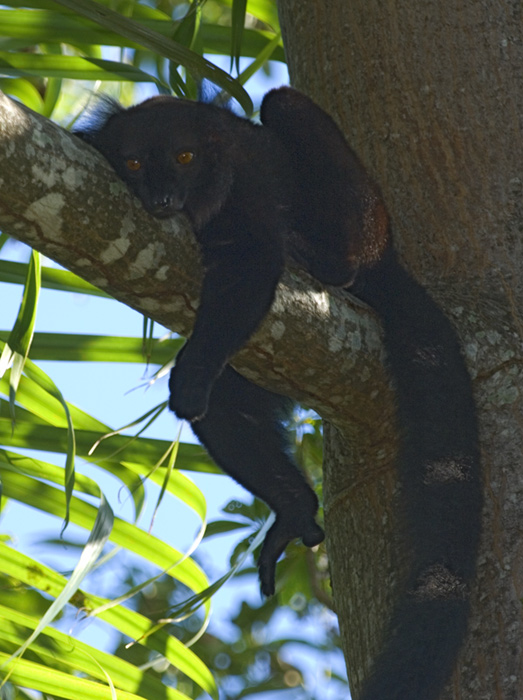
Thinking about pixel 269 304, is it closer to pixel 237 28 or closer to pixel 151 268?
pixel 151 268

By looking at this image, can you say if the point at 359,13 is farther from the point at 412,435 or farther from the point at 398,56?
the point at 412,435

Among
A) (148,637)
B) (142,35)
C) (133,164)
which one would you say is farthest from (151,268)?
(148,637)

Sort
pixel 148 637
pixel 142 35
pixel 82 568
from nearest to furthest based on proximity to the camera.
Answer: pixel 82 568
pixel 142 35
pixel 148 637

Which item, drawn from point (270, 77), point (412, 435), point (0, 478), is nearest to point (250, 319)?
point (412, 435)

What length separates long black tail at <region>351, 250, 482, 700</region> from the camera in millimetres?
1664

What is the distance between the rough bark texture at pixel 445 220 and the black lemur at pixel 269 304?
0.20 feet

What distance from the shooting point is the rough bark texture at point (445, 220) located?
5.93 feet

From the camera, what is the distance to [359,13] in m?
2.46

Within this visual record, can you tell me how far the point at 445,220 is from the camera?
7.07 ft

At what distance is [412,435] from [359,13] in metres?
1.24

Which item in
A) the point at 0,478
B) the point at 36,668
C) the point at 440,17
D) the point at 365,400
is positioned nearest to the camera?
the point at 36,668

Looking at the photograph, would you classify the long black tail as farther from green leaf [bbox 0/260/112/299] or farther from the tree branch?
green leaf [bbox 0/260/112/299]

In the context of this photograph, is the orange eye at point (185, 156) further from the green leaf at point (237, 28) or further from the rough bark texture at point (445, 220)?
the rough bark texture at point (445, 220)

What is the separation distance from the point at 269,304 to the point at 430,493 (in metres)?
0.53
